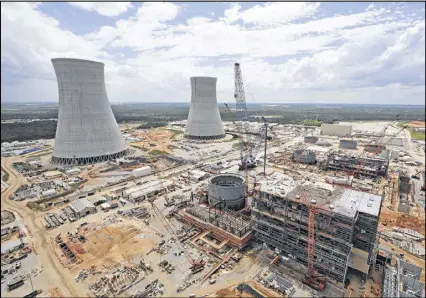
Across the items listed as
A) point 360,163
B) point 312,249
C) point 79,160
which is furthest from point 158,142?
point 312,249

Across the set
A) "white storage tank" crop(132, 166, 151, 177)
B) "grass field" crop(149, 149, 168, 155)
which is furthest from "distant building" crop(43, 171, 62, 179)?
"grass field" crop(149, 149, 168, 155)

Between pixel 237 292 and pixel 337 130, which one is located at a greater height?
pixel 337 130

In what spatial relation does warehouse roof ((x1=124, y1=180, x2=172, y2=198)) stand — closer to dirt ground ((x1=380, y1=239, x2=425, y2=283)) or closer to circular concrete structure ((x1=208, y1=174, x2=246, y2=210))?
circular concrete structure ((x1=208, y1=174, x2=246, y2=210))

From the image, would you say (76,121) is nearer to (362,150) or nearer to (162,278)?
(162,278)

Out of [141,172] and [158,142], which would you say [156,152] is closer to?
[158,142]

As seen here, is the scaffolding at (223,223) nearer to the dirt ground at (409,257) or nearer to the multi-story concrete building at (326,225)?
the multi-story concrete building at (326,225)
